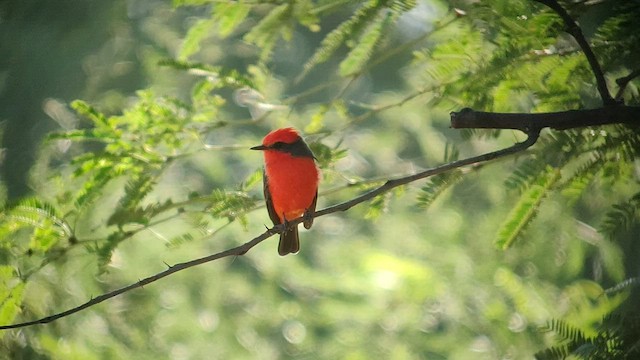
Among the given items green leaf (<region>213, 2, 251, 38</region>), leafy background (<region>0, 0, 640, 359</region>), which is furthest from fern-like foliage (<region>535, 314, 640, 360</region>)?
green leaf (<region>213, 2, 251, 38</region>)

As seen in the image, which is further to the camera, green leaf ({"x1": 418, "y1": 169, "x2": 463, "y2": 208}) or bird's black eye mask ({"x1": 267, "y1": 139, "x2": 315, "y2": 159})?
bird's black eye mask ({"x1": 267, "y1": 139, "x2": 315, "y2": 159})

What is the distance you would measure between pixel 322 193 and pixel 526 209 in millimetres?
1099

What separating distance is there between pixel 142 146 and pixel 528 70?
1.75m

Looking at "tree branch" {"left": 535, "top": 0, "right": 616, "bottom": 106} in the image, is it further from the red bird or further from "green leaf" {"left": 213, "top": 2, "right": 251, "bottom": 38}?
the red bird

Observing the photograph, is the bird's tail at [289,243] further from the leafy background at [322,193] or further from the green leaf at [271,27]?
the green leaf at [271,27]

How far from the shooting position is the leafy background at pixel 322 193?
3.24m

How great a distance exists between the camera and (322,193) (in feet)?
13.1

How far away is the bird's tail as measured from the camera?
5.03 m

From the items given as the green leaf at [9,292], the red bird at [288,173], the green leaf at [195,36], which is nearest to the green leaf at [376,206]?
the red bird at [288,173]

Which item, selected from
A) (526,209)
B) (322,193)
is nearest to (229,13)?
(322,193)

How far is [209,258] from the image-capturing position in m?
2.53

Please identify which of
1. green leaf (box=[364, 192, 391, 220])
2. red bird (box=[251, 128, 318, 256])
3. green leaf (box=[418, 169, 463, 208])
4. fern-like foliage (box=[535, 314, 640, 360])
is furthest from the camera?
red bird (box=[251, 128, 318, 256])

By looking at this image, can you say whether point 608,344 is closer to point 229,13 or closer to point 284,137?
point 229,13

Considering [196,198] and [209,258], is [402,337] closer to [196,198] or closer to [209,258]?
[196,198]
